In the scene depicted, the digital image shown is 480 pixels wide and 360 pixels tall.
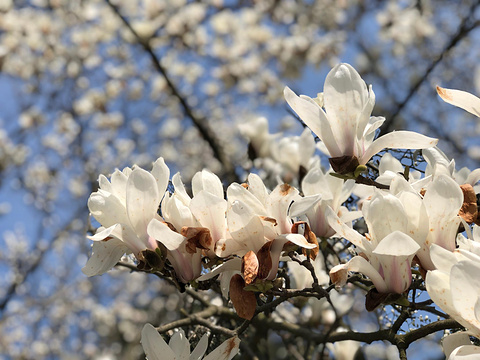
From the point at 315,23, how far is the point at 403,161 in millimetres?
4074

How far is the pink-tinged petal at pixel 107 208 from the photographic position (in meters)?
0.71

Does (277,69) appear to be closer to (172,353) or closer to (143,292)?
(143,292)

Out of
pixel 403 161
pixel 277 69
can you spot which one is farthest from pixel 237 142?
pixel 403 161

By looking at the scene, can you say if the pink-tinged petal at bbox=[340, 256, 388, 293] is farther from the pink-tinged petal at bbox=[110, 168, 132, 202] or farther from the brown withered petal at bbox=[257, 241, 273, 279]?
the pink-tinged petal at bbox=[110, 168, 132, 202]

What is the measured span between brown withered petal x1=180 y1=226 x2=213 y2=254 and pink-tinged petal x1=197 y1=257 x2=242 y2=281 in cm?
3

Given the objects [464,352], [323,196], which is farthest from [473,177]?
[464,352]

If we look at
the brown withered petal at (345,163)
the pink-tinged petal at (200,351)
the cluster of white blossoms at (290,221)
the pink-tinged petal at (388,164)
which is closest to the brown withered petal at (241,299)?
the cluster of white blossoms at (290,221)

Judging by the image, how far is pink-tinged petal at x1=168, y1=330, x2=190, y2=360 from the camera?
726 mm

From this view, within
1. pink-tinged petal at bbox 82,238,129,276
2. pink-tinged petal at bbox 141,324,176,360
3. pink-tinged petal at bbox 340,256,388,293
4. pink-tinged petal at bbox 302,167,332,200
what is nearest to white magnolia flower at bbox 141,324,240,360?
pink-tinged petal at bbox 141,324,176,360

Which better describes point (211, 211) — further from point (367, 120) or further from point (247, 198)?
point (367, 120)

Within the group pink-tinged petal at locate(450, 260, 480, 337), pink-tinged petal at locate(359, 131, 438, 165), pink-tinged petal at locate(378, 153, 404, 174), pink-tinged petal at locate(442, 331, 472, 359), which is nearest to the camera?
pink-tinged petal at locate(450, 260, 480, 337)

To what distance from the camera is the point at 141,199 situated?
2.24 ft

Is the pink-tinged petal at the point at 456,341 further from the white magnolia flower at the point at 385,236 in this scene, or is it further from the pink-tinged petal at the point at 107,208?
the pink-tinged petal at the point at 107,208

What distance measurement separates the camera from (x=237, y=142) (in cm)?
544
